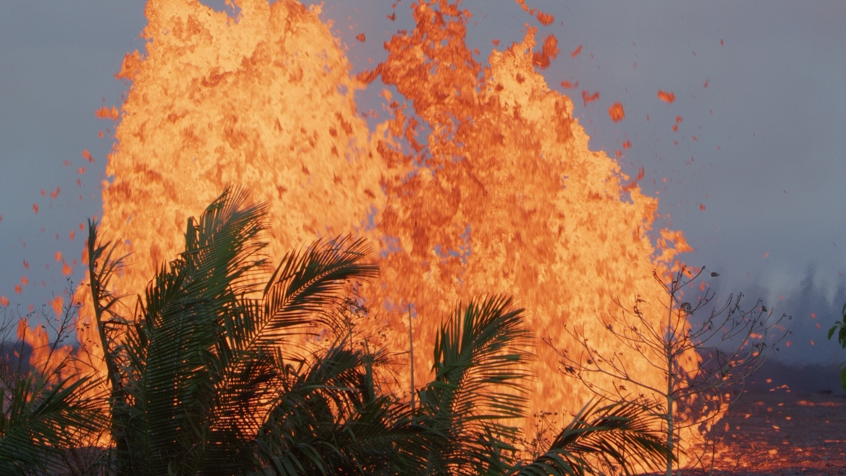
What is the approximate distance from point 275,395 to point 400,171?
12903mm

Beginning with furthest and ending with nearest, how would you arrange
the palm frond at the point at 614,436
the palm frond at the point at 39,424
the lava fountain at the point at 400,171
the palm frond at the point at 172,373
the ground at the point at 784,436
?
the lava fountain at the point at 400,171
the ground at the point at 784,436
the palm frond at the point at 614,436
the palm frond at the point at 172,373
the palm frond at the point at 39,424

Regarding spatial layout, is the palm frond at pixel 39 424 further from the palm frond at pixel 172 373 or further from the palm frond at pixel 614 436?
the palm frond at pixel 614 436

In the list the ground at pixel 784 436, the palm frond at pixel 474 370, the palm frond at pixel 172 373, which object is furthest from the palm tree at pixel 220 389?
the ground at pixel 784 436

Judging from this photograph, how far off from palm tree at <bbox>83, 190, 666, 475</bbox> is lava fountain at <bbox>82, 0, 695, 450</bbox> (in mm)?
10651

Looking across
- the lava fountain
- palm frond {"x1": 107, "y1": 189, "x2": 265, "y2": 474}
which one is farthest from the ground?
palm frond {"x1": 107, "y1": 189, "x2": 265, "y2": 474}

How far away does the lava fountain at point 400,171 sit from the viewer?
55.8ft

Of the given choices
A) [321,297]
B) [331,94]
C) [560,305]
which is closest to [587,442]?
[321,297]

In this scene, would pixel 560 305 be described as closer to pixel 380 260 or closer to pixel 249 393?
pixel 380 260

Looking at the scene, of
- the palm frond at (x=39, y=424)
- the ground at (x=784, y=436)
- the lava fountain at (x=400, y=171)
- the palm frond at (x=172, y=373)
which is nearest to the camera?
the palm frond at (x=39, y=424)

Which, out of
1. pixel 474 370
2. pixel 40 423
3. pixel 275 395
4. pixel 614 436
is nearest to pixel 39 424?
pixel 40 423

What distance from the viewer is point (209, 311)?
16.8 ft

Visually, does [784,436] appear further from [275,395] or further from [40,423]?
[40,423]

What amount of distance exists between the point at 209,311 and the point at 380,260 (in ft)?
42.5

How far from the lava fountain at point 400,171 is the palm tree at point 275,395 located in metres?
10.7
